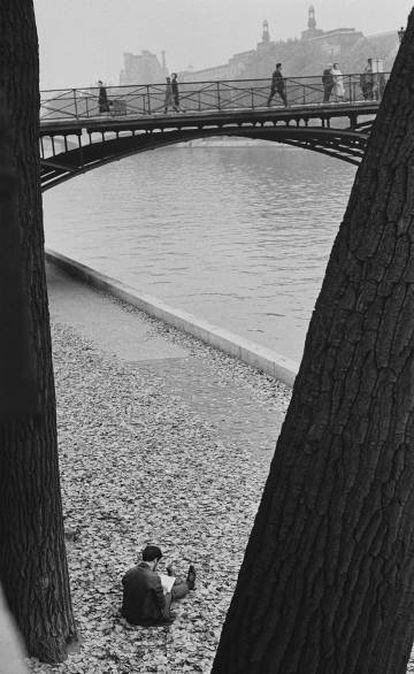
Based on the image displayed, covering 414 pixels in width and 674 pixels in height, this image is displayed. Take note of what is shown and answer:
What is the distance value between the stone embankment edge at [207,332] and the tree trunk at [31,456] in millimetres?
6900

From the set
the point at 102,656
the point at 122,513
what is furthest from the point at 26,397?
the point at 122,513

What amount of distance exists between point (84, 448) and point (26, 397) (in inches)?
343

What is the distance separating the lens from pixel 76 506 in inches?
297

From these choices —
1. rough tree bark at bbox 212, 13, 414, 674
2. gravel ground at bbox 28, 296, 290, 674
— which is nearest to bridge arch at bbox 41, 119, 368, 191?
gravel ground at bbox 28, 296, 290, 674

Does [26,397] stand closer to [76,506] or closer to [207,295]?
[76,506]

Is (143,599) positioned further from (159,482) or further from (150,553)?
(159,482)

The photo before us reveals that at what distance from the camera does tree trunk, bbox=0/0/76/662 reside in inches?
156

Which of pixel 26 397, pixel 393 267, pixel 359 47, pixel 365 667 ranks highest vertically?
pixel 359 47

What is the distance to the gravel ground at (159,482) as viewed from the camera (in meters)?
5.27

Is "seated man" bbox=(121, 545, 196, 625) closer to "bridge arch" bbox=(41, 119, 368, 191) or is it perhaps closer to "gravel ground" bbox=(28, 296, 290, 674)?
"gravel ground" bbox=(28, 296, 290, 674)

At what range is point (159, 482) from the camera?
321 inches

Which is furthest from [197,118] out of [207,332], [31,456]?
[31,456]

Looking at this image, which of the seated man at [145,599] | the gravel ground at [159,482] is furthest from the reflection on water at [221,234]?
the seated man at [145,599]

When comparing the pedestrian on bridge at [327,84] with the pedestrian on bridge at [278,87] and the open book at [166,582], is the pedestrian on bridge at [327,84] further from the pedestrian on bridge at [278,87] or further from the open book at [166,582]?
the open book at [166,582]
